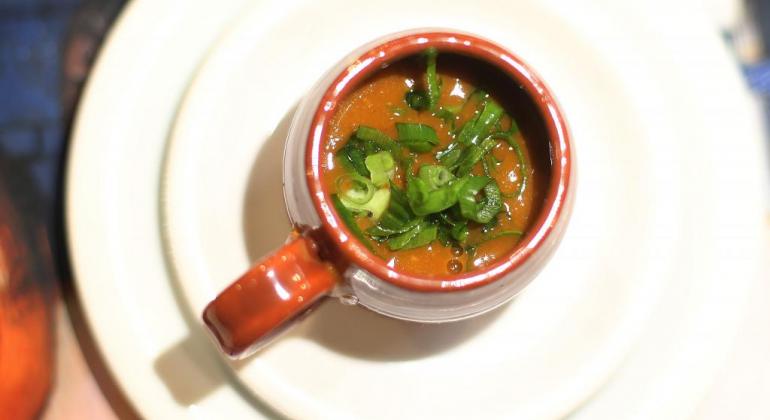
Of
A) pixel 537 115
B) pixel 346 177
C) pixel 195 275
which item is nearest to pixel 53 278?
pixel 195 275

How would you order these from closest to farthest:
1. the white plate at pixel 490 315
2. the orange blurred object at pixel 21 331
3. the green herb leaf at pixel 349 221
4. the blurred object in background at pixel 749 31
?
the green herb leaf at pixel 349 221
the white plate at pixel 490 315
the orange blurred object at pixel 21 331
the blurred object in background at pixel 749 31

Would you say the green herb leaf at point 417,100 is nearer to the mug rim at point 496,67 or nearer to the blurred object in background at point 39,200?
the mug rim at point 496,67

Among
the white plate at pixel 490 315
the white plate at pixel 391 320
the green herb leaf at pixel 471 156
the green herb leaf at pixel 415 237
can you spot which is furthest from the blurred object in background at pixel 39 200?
the green herb leaf at pixel 471 156

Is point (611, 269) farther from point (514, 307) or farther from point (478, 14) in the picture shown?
point (478, 14)

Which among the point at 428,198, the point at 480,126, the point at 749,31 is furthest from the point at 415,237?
the point at 749,31

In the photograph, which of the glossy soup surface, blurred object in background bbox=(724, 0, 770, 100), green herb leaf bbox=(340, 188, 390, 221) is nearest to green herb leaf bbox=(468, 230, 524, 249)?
the glossy soup surface

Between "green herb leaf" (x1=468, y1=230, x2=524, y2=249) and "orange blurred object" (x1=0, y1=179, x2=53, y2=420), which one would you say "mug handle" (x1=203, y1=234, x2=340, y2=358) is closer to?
"green herb leaf" (x1=468, y1=230, x2=524, y2=249)

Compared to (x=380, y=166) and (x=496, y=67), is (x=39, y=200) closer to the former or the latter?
(x=380, y=166)
